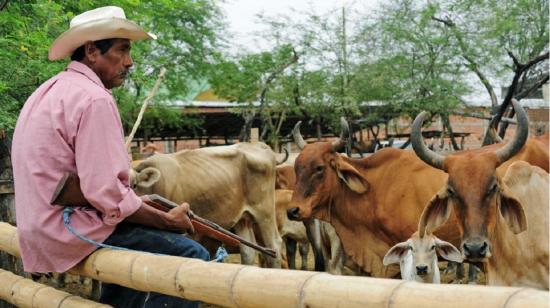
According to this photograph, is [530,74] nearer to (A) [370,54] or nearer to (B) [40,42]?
(A) [370,54]

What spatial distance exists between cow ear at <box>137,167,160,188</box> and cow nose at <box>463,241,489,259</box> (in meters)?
3.72

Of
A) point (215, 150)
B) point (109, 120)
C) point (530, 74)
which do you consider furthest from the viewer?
point (530, 74)

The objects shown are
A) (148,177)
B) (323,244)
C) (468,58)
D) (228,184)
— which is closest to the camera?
(148,177)

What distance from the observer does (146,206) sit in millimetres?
3162

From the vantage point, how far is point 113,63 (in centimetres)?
338

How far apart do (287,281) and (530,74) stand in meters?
14.3

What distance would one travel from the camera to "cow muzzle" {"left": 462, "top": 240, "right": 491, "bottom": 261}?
454 cm

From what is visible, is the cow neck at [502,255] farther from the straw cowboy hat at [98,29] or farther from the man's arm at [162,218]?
the straw cowboy hat at [98,29]

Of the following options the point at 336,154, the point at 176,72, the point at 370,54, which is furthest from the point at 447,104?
the point at 336,154

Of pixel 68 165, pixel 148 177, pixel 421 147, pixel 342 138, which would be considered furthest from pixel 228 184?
pixel 68 165

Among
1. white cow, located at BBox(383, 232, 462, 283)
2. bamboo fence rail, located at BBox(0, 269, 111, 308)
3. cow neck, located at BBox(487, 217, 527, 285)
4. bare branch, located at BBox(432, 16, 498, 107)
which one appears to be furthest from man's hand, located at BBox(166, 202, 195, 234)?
bare branch, located at BBox(432, 16, 498, 107)

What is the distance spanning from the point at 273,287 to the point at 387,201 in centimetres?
473

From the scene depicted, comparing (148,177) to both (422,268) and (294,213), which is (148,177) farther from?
(422,268)

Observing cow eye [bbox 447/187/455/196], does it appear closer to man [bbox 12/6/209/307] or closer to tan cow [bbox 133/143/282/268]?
man [bbox 12/6/209/307]
